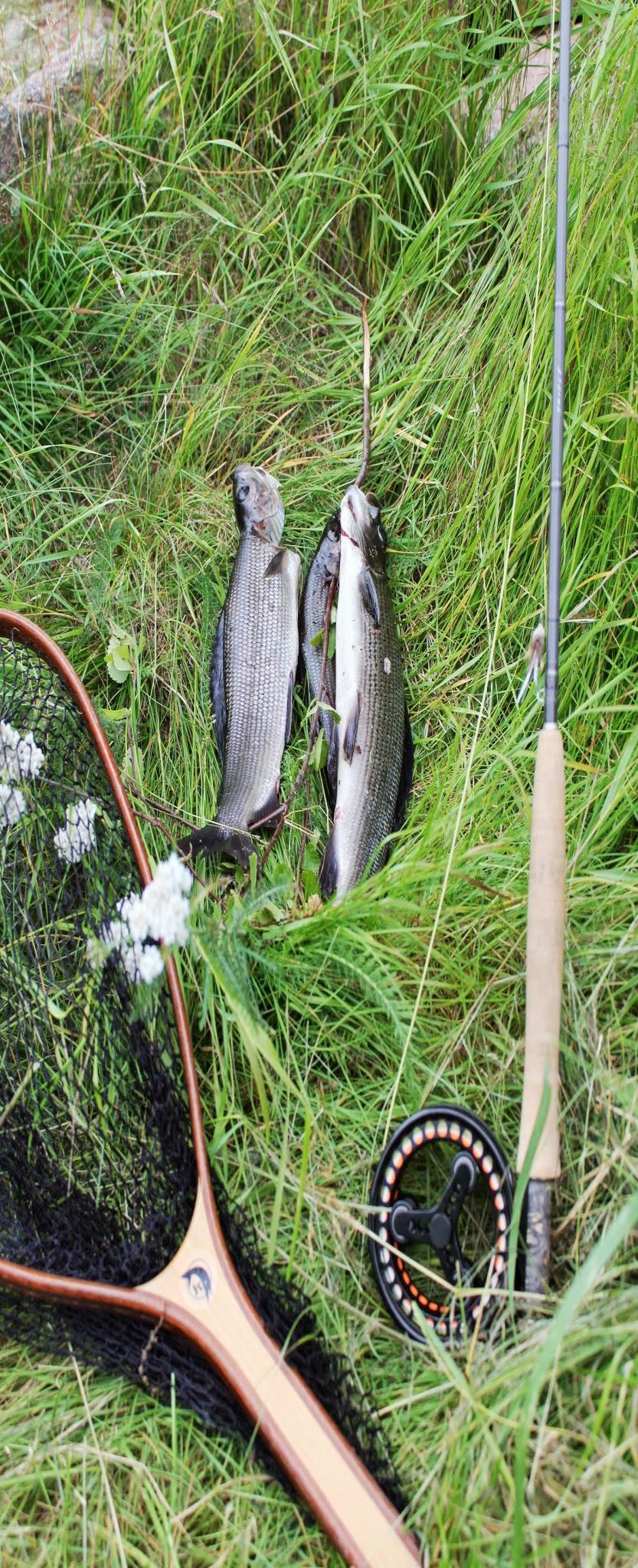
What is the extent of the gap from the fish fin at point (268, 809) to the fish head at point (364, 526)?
1.97ft

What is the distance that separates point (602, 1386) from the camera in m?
1.80

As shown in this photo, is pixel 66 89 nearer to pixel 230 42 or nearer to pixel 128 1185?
pixel 230 42

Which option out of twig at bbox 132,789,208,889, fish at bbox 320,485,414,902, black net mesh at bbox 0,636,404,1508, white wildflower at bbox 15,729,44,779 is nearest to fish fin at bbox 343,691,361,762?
fish at bbox 320,485,414,902

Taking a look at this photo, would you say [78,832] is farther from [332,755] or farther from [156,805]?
[332,755]

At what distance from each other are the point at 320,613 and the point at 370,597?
0.58 feet

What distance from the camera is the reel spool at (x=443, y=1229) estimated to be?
2072 mm

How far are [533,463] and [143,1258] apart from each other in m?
1.87

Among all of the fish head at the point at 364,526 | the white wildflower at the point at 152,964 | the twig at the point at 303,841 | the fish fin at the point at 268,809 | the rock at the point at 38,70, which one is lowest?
the twig at the point at 303,841

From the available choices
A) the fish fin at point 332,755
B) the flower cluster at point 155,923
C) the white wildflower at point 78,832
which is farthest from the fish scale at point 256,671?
the flower cluster at point 155,923

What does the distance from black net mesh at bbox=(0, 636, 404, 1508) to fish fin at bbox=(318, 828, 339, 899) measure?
1.44 feet

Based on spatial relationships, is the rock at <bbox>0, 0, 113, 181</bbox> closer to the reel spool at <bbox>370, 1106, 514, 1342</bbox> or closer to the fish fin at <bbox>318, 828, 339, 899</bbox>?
the fish fin at <bbox>318, 828, 339, 899</bbox>

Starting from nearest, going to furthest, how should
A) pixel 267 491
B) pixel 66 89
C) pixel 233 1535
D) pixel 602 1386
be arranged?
pixel 602 1386, pixel 233 1535, pixel 267 491, pixel 66 89

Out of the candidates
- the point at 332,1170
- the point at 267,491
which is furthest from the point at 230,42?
the point at 332,1170

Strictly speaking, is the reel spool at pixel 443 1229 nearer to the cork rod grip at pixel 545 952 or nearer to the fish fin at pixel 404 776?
the cork rod grip at pixel 545 952
